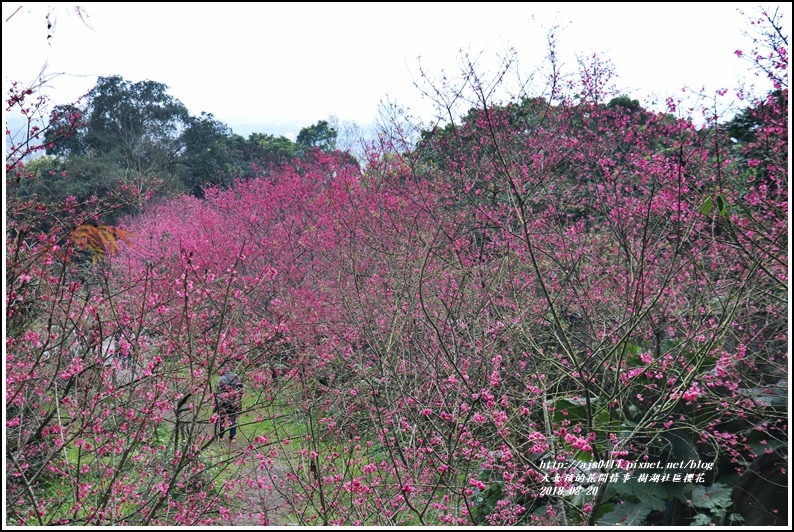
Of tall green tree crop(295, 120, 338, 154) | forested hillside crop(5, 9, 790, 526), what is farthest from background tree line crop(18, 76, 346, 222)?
forested hillside crop(5, 9, 790, 526)

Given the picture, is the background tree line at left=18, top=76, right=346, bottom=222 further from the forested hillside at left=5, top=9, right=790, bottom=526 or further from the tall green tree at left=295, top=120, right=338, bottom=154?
the forested hillside at left=5, top=9, right=790, bottom=526

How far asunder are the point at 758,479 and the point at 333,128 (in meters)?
11.6

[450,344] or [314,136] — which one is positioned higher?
[314,136]

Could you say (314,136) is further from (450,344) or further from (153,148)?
(450,344)

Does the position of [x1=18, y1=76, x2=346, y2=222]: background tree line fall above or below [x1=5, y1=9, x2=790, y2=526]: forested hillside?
above

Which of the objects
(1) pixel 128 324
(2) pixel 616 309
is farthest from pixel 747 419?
(1) pixel 128 324

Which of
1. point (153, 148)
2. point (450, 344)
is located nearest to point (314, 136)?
point (153, 148)

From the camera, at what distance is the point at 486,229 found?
18.7ft

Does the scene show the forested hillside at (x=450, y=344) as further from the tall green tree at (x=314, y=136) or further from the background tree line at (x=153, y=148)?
the tall green tree at (x=314, y=136)

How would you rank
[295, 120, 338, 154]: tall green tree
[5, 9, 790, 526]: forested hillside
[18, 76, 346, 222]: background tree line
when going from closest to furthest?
1. [5, 9, 790, 526]: forested hillside
2. [18, 76, 346, 222]: background tree line
3. [295, 120, 338, 154]: tall green tree

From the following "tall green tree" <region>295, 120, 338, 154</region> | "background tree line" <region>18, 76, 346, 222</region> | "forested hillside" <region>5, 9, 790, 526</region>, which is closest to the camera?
"forested hillside" <region>5, 9, 790, 526</region>

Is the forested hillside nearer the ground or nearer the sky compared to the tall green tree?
nearer the ground

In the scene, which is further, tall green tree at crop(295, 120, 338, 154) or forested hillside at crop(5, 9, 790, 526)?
tall green tree at crop(295, 120, 338, 154)

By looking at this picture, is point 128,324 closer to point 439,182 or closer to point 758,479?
point 758,479
